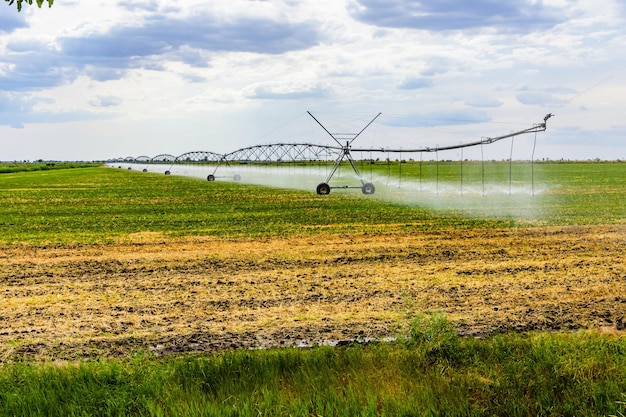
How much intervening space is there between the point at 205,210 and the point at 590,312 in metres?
26.0

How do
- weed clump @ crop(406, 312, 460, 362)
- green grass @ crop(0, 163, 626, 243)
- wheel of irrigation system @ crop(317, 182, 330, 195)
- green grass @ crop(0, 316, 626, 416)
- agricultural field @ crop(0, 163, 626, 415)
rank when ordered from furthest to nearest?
wheel of irrigation system @ crop(317, 182, 330, 195) → green grass @ crop(0, 163, 626, 243) → agricultural field @ crop(0, 163, 626, 415) → weed clump @ crop(406, 312, 460, 362) → green grass @ crop(0, 316, 626, 416)

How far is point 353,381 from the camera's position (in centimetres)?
787

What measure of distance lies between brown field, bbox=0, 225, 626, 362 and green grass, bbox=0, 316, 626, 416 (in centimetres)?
116

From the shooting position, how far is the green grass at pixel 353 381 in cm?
720

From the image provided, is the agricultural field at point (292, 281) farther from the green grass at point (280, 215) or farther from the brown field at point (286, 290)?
the green grass at point (280, 215)

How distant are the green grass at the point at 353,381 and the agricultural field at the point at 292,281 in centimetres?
81

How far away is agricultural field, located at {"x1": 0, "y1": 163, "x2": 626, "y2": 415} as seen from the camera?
1039cm

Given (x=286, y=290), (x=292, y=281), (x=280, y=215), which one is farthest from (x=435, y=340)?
(x=280, y=215)

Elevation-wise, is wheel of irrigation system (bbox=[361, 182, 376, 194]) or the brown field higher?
wheel of irrigation system (bbox=[361, 182, 376, 194])

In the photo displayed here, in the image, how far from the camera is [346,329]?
414 inches

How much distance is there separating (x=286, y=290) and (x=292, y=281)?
1.01m

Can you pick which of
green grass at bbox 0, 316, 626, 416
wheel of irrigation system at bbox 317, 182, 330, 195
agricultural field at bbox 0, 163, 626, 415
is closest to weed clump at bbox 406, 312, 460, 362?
green grass at bbox 0, 316, 626, 416

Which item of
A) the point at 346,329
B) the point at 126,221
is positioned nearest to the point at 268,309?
the point at 346,329

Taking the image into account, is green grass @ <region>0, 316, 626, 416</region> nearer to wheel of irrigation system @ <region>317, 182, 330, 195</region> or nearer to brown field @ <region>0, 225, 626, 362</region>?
brown field @ <region>0, 225, 626, 362</region>
